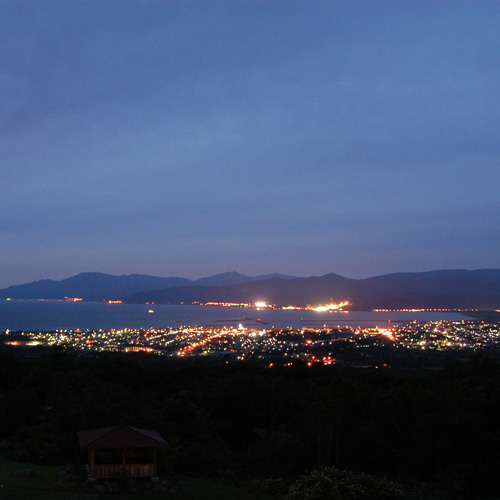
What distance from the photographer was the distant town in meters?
39.9

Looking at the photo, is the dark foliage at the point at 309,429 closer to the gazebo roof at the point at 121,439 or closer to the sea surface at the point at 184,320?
the gazebo roof at the point at 121,439

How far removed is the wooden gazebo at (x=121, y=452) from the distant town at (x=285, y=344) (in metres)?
25.2

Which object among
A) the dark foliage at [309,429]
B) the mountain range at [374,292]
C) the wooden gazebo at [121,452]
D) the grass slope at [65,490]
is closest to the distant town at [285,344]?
the dark foliage at [309,429]

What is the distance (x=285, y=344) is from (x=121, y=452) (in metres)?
41.5

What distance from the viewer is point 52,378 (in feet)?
58.9

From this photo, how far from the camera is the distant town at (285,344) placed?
39875 millimetres

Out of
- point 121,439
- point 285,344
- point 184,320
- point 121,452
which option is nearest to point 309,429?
point 121,452

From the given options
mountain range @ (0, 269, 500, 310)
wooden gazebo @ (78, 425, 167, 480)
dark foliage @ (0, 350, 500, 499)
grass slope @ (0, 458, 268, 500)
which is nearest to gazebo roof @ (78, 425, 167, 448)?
wooden gazebo @ (78, 425, 167, 480)

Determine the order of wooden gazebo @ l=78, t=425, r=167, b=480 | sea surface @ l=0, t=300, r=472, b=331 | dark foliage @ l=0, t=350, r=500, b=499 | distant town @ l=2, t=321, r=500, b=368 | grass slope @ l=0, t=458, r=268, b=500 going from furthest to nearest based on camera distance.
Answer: sea surface @ l=0, t=300, r=472, b=331 < distant town @ l=2, t=321, r=500, b=368 < dark foliage @ l=0, t=350, r=500, b=499 < wooden gazebo @ l=78, t=425, r=167, b=480 < grass slope @ l=0, t=458, r=268, b=500

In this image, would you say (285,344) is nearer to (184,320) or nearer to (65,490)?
(65,490)

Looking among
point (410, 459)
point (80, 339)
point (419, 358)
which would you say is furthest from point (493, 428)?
point (80, 339)

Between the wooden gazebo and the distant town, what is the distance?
25243 millimetres

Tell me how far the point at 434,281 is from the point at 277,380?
129 metres

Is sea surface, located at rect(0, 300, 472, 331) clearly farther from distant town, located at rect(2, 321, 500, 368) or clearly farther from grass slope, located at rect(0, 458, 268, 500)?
grass slope, located at rect(0, 458, 268, 500)
